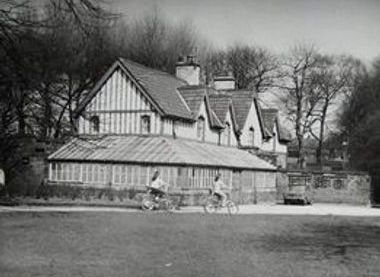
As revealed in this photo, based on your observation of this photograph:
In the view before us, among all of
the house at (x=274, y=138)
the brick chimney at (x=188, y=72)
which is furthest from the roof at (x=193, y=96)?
the house at (x=274, y=138)

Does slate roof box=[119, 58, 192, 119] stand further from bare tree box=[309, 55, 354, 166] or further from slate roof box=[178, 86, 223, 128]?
bare tree box=[309, 55, 354, 166]

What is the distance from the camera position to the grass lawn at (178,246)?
38.7 feet

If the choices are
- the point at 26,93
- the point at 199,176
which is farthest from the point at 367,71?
the point at 26,93

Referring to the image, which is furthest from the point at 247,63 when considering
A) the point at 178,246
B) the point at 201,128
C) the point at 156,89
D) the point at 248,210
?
the point at 178,246

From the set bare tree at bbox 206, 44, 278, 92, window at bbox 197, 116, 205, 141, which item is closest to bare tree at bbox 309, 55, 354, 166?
bare tree at bbox 206, 44, 278, 92

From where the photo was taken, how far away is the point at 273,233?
1859cm

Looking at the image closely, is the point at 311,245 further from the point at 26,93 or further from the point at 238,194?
the point at 238,194

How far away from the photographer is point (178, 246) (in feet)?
48.5

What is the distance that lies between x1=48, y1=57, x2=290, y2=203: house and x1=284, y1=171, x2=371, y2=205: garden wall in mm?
3159

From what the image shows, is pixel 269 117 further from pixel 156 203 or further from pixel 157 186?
pixel 157 186

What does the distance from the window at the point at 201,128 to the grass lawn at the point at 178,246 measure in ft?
55.6

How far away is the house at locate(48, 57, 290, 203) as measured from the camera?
32.4m

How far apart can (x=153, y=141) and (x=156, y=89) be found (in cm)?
377

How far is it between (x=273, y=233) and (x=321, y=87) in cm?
4559
